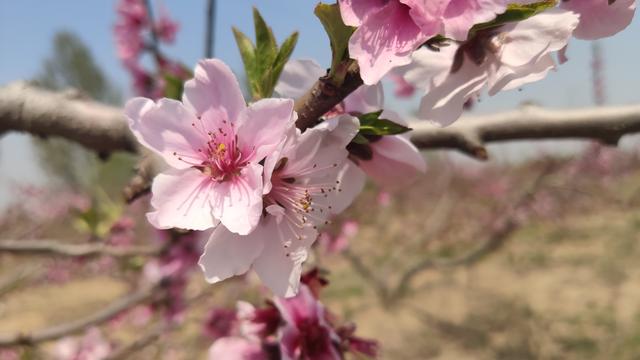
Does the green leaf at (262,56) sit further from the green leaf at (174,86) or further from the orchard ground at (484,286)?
the orchard ground at (484,286)

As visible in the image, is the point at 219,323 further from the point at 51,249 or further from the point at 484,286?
the point at 484,286

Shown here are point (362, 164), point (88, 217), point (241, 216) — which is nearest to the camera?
point (241, 216)

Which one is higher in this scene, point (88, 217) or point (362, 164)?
point (362, 164)

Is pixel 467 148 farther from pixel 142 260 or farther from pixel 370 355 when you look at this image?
pixel 142 260

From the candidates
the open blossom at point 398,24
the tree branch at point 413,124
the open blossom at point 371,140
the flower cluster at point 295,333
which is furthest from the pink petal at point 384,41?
the tree branch at point 413,124

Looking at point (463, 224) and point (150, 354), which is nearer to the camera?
point (150, 354)

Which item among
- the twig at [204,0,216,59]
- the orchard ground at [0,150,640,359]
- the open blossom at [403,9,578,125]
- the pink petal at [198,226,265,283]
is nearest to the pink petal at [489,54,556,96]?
the open blossom at [403,9,578,125]

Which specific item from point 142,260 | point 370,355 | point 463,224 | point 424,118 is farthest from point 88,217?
point 463,224
